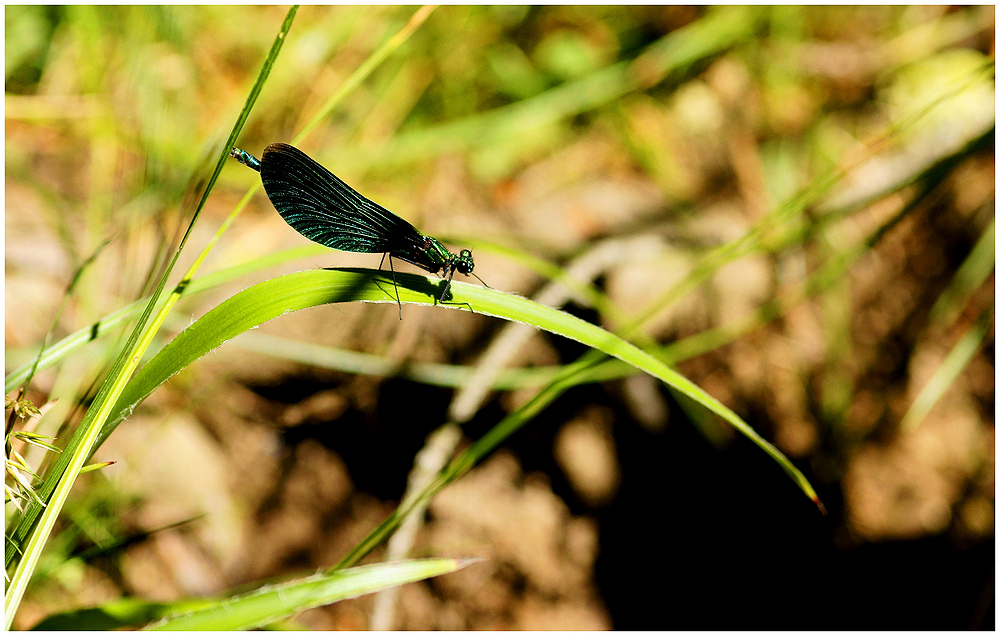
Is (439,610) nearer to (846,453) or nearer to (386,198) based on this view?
(386,198)

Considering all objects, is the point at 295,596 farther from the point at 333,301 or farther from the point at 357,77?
the point at 357,77

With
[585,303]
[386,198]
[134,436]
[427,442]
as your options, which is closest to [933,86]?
[585,303]

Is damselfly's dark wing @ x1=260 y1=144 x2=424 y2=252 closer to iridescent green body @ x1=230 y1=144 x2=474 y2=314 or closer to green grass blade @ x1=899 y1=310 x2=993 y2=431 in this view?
iridescent green body @ x1=230 y1=144 x2=474 y2=314

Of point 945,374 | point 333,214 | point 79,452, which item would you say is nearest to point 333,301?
point 333,214

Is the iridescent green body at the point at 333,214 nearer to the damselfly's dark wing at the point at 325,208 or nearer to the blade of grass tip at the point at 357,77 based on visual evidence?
the damselfly's dark wing at the point at 325,208

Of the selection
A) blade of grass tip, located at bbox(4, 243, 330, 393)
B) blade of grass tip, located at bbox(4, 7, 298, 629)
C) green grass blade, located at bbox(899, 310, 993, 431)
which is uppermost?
green grass blade, located at bbox(899, 310, 993, 431)

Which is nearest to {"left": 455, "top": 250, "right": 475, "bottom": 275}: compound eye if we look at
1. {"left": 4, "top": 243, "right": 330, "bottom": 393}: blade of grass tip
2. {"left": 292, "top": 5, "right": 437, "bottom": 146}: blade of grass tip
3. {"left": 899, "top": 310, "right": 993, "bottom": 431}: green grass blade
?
A: {"left": 4, "top": 243, "right": 330, "bottom": 393}: blade of grass tip

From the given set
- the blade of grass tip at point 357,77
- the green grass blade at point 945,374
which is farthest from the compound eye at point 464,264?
the green grass blade at point 945,374
